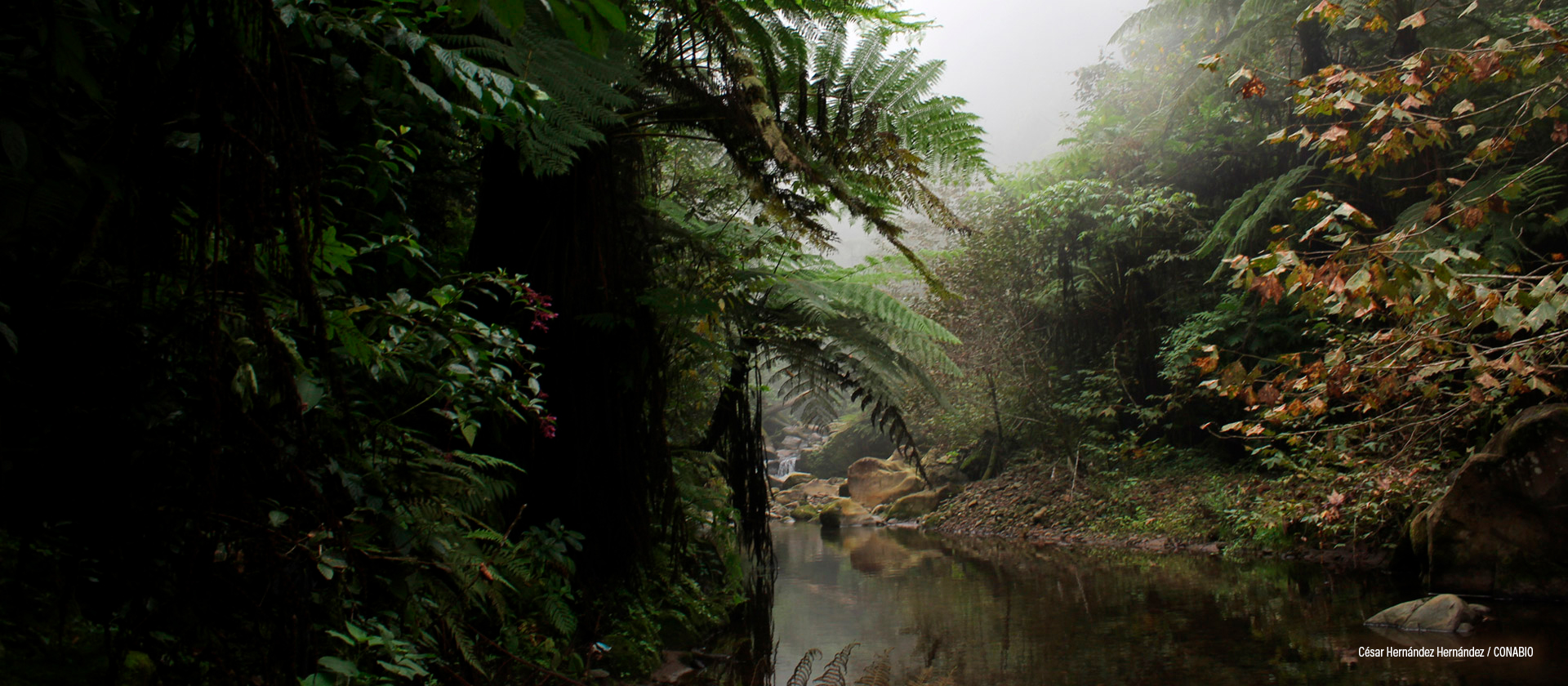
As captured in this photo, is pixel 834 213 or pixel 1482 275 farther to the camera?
pixel 1482 275

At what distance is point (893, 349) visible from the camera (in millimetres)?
3977

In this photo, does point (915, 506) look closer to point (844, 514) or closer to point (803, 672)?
point (844, 514)

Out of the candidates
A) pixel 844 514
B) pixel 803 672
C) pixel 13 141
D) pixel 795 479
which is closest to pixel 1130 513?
pixel 844 514

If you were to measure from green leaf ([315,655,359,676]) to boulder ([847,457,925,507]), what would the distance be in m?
11.0

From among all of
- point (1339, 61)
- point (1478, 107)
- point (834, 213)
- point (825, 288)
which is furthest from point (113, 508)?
point (1339, 61)

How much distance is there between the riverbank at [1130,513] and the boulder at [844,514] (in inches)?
49.8

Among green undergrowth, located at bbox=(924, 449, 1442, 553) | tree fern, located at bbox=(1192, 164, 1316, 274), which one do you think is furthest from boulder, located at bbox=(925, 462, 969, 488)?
tree fern, located at bbox=(1192, 164, 1316, 274)

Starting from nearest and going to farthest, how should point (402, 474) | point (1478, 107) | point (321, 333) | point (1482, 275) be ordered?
point (321, 333)
point (402, 474)
point (1482, 275)
point (1478, 107)

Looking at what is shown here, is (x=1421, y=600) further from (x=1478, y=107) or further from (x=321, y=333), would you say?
(x=321, y=333)

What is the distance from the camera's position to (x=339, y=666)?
1136 millimetres

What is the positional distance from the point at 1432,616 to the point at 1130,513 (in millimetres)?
4691

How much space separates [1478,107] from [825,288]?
567 cm

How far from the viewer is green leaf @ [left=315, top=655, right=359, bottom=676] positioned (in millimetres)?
1121

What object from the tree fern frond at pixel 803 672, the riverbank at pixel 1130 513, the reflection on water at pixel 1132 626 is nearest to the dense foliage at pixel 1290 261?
the riverbank at pixel 1130 513
